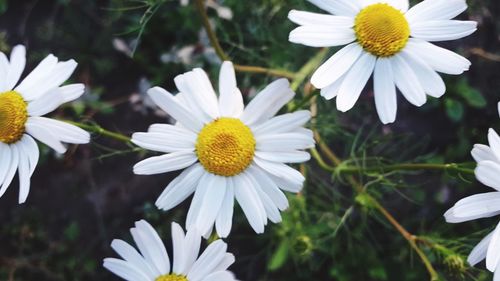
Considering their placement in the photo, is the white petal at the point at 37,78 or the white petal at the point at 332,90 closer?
the white petal at the point at 332,90

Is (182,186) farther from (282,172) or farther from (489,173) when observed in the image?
(489,173)

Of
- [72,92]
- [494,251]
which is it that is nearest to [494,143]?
[494,251]

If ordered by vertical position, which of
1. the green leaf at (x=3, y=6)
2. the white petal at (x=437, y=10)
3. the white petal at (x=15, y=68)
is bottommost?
the green leaf at (x=3, y=6)

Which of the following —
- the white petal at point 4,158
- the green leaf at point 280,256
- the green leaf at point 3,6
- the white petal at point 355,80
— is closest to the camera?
the white petal at point 355,80

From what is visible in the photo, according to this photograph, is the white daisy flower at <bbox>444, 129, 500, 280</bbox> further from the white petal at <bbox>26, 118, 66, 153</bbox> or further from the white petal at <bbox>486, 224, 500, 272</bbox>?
the white petal at <bbox>26, 118, 66, 153</bbox>

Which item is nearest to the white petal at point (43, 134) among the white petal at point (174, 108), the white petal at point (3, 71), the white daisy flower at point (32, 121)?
the white daisy flower at point (32, 121)

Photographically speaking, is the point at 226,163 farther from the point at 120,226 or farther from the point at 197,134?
the point at 120,226

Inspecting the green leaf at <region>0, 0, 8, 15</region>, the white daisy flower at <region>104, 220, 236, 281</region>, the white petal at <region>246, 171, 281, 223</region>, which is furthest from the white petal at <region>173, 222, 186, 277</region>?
the green leaf at <region>0, 0, 8, 15</region>

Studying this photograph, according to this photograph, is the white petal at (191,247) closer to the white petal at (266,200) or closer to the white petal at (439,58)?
the white petal at (266,200)
